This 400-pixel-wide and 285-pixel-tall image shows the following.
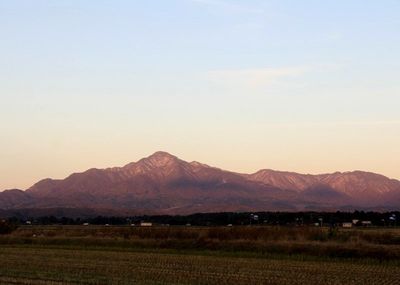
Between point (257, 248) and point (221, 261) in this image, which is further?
point (257, 248)

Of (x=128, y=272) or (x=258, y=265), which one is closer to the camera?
(x=128, y=272)

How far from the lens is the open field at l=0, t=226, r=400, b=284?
32.3m

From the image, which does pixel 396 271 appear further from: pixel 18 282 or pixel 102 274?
pixel 18 282

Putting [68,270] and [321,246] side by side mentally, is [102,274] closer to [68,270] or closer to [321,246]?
[68,270]

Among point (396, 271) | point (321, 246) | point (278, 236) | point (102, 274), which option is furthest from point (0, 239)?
point (396, 271)

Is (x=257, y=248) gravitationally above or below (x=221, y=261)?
above

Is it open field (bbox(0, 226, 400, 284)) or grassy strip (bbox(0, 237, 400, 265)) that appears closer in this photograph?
open field (bbox(0, 226, 400, 284))

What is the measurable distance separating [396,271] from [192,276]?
1089 centimetres

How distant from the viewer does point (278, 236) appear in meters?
59.5

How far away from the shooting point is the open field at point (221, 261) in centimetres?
3234

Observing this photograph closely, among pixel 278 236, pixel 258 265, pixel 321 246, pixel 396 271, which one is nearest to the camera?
pixel 396 271

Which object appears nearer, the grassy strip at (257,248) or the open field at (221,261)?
the open field at (221,261)

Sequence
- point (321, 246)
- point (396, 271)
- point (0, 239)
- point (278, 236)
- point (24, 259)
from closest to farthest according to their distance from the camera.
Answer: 1. point (396, 271)
2. point (24, 259)
3. point (321, 246)
4. point (278, 236)
5. point (0, 239)

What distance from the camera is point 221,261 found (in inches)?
1705
